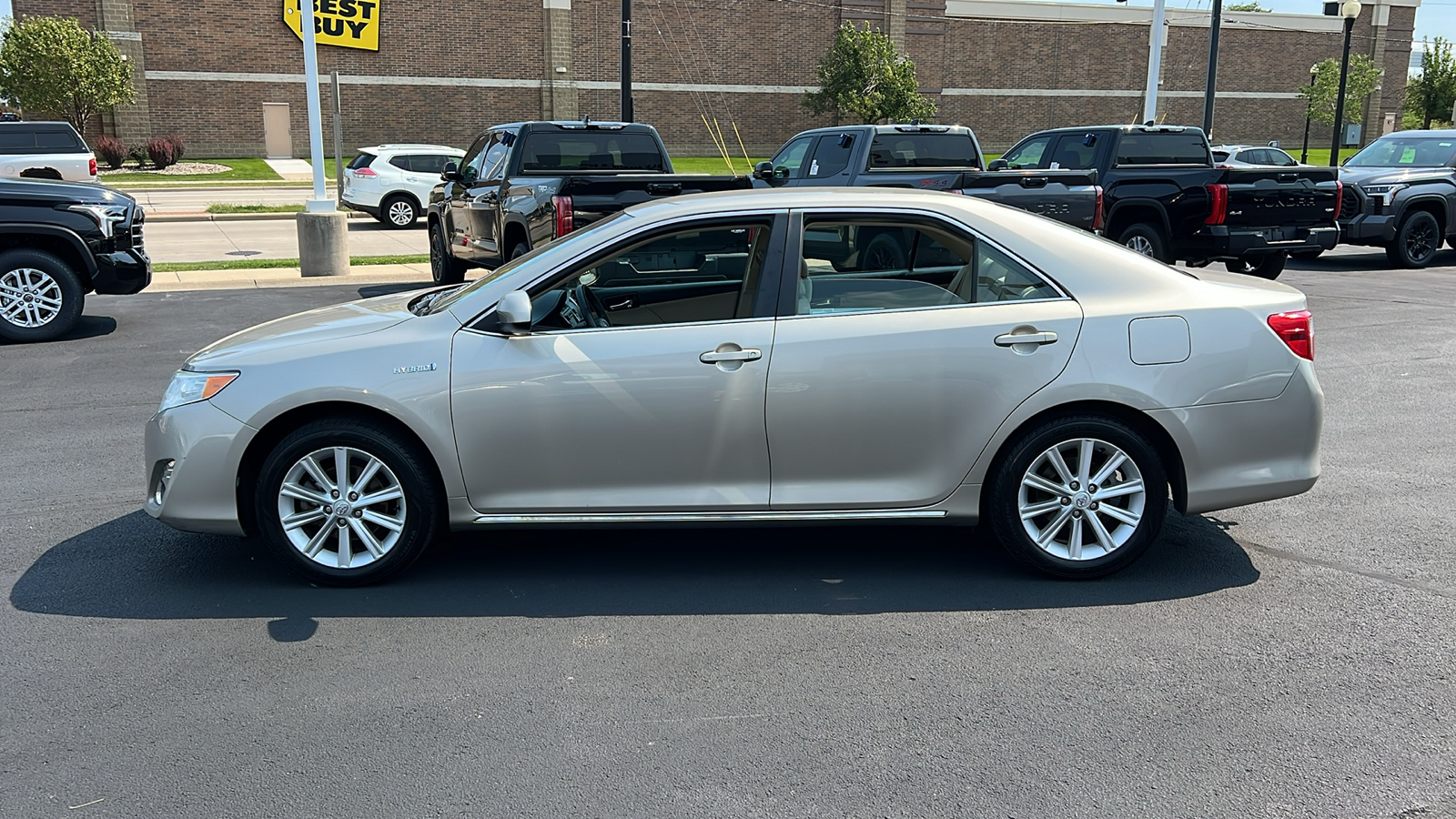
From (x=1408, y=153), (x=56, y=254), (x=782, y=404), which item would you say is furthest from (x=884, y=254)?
(x=1408, y=153)

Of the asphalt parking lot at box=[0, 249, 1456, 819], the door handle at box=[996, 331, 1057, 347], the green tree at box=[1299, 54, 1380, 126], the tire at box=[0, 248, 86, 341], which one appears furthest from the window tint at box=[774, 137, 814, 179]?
the green tree at box=[1299, 54, 1380, 126]

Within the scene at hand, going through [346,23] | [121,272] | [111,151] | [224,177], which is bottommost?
[224,177]

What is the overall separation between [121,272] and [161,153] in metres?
31.4

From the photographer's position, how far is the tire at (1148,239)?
14.6m

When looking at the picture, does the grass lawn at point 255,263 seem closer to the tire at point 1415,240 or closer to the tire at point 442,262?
the tire at point 442,262

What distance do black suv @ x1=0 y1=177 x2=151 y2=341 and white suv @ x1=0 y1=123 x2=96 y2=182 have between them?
50.4 feet

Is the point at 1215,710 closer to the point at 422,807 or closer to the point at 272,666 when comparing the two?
the point at 422,807

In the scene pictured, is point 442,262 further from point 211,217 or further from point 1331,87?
point 1331,87

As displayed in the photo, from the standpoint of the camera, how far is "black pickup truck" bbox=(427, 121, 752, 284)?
10.6m

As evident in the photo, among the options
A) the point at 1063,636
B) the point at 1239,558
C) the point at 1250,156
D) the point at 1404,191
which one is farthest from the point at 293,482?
the point at 1250,156

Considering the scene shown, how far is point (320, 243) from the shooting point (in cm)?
1570

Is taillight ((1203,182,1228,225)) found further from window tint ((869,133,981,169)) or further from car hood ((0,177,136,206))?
car hood ((0,177,136,206))

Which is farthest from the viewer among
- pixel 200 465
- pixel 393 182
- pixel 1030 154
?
pixel 393 182

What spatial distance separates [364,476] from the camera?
4.84 meters
